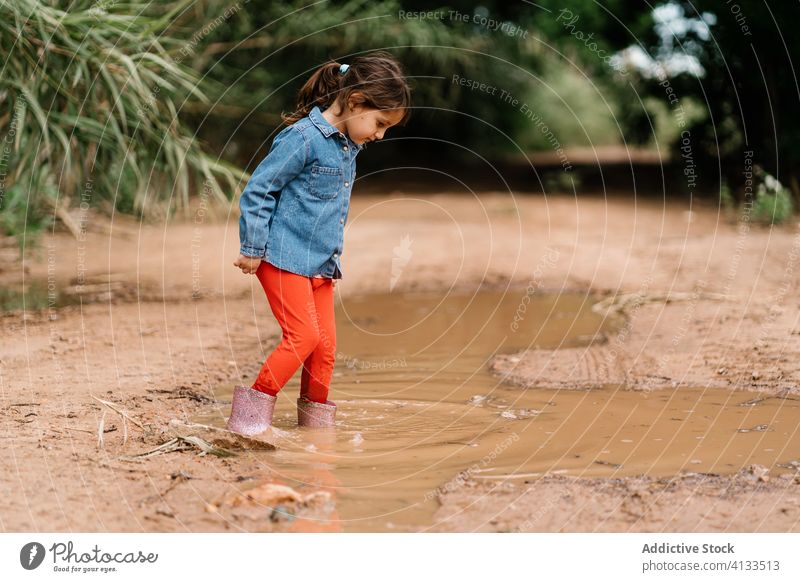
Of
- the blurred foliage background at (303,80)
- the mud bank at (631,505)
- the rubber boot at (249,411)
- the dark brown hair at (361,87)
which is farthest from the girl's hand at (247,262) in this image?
the blurred foliage background at (303,80)

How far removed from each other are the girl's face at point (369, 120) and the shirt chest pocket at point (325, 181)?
0.16m

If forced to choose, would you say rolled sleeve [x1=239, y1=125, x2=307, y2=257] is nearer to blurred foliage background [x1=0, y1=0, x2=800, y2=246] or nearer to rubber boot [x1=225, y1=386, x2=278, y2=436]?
rubber boot [x1=225, y1=386, x2=278, y2=436]

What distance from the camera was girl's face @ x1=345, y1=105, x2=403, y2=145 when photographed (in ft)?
12.0

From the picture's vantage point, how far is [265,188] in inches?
142

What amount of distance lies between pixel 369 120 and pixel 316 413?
1.16 metres

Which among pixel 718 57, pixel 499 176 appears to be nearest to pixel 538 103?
pixel 499 176

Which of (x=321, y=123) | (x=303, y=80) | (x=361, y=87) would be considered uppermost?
(x=303, y=80)

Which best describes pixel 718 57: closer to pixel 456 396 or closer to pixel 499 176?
pixel 499 176

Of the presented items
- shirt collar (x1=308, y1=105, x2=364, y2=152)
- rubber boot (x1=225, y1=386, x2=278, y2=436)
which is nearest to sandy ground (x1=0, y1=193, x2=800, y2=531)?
rubber boot (x1=225, y1=386, x2=278, y2=436)

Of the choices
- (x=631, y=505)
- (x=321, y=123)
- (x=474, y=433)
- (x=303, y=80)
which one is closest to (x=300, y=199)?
(x=321, y=123)

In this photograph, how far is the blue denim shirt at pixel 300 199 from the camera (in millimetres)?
3600

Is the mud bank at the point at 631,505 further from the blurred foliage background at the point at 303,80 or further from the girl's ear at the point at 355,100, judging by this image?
the blurred foliage background at the point at 303,80

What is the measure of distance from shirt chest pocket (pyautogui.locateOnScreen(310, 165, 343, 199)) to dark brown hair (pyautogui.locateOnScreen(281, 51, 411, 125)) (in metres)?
0.23

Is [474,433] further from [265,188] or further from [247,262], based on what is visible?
[265,188]
